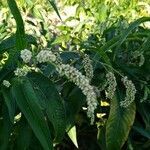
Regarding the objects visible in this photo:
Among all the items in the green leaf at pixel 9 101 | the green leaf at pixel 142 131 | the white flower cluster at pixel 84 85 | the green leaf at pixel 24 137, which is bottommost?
the green leaf at pixel 142 131

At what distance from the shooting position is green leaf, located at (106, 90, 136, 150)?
6.21 ft

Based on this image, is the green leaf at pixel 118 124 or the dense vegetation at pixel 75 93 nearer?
the dense vegetation at pixel 75 93

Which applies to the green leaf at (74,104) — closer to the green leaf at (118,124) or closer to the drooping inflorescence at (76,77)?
the green leaf at (118,124)

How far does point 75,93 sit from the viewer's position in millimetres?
2021

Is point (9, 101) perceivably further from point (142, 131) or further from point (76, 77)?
point (142, 131)

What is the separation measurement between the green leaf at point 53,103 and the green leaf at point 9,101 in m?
0.09

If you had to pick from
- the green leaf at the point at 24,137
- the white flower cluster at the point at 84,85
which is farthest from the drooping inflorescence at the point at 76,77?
the green leaf at the point at 24,137

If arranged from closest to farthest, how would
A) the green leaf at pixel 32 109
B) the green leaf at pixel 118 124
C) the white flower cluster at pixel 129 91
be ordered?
1. the green leaf at pixel 32 109
2. the white flower cluster at pixel 129 91
3. the green leaf at pixel 118 124

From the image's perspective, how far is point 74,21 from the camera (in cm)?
346

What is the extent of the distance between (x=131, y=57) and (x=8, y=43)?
1.91 feet

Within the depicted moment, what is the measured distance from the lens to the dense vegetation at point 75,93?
1657 millimetres

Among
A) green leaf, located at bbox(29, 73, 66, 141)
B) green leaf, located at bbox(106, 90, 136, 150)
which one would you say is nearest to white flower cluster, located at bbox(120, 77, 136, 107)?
green leaf, located at bbox(106, 90, 136, 150)

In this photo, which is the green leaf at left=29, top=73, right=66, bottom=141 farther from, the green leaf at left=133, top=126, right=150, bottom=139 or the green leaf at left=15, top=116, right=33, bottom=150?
the green leaf at left=133, top=126, right=150, bottom=139

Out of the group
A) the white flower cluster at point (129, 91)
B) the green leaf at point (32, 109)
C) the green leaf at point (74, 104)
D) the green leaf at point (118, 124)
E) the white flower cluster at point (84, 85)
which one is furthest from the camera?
the green leaf at point (74, 104)
